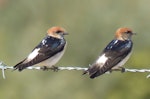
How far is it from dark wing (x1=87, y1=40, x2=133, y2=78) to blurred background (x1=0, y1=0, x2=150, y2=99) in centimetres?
607

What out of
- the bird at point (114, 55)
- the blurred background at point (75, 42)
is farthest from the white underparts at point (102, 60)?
the blurred background at point (75, 42)

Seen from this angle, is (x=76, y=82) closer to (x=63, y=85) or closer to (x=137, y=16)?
(x=63, y=85)

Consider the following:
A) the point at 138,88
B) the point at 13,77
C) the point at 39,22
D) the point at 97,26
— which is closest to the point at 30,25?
the point at 39,22

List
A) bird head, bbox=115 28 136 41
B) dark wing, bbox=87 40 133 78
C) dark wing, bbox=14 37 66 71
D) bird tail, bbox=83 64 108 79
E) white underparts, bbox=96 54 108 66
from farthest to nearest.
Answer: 1. bird head, bbox=115 28 136 41
2. dark wing, bbox=14 37 66 71
3. white underparts, bbox=96 54 108 66
4. dark wing, bbox=87 40 133 78
5. bird tail, bbox=83 64 108 79

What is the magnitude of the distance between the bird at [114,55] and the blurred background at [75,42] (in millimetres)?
5897

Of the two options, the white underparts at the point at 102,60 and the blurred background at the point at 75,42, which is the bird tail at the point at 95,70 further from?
the blurred background at the point at 75,42

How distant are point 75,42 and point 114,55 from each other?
1119 cm

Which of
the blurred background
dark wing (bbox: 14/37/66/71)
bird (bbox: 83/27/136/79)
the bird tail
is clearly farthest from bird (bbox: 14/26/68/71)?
the blurred background

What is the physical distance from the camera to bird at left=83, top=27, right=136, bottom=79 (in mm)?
12336

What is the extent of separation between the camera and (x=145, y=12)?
25.1 m

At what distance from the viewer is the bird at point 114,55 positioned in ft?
40.5

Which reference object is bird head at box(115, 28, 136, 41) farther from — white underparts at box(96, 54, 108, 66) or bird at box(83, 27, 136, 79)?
white underparts at box(96, 54, 108, 66)

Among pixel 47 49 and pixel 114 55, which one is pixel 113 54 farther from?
pixel 47 49

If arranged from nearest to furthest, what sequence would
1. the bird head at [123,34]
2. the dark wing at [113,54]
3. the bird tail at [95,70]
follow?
the bird tail at [95,70], the dark wing at [113,54], the bird head at [123,34]
